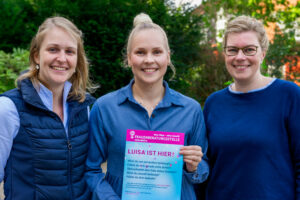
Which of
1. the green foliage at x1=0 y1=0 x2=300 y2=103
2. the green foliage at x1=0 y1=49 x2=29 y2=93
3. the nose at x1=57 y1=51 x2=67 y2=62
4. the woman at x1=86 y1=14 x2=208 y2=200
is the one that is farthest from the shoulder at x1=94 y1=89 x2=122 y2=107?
the green foliage at x1=0 y1=49 x2=29 y2=93

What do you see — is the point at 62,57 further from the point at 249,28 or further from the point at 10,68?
the point at 10,68

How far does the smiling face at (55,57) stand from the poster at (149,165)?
0.78m

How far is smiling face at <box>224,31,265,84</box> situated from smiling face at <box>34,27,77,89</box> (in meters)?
1.36

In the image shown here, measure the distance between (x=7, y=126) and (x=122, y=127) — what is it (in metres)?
0.81

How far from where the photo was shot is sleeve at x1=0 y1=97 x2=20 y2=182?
2.05 metres

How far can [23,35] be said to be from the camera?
313 inches

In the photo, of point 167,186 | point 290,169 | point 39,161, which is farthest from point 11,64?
point 290,169

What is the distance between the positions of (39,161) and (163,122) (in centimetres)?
96

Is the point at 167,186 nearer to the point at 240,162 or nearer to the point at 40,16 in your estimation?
the point at 240,162

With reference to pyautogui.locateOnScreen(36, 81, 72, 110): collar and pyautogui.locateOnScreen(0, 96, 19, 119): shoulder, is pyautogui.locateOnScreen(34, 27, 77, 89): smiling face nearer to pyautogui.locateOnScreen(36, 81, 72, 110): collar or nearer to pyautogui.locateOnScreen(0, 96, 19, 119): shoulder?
pyautogui.locateOnScreen(36, 81, 72, 110): collar

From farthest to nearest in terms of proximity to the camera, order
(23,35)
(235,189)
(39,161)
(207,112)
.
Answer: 1. (23,35)
2. (207,112)
3. (235,189)
4. (39,161)

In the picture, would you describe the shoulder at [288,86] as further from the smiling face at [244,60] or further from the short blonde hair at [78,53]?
the short blonde hair at [78,53]

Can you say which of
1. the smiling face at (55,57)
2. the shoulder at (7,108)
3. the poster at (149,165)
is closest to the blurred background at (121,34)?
the smiling face at (55,57)

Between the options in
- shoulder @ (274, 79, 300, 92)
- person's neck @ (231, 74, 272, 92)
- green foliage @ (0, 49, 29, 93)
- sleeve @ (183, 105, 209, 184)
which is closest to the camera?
sleeve @ (183, 105, 209, 184)
